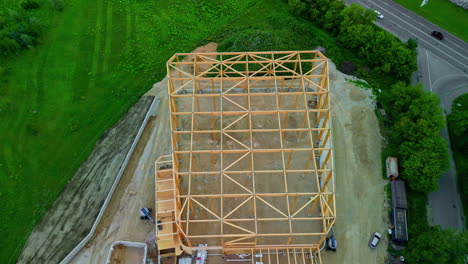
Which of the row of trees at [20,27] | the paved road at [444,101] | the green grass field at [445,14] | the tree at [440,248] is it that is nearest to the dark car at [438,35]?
the green grass field at [445,14]

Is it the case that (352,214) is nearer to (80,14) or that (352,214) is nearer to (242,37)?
(242,37)

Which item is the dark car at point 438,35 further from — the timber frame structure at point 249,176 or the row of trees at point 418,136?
the timber frame structure at point 249,176

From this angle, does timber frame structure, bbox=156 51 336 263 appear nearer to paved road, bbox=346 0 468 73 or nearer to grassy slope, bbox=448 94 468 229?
grassy slope, bbox=448 94 468 229

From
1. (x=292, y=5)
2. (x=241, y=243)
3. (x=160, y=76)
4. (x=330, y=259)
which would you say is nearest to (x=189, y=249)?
(x=241, y=243)

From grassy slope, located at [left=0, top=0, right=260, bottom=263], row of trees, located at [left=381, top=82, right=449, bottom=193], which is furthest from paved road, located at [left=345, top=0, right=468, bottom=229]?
grassy slope, located at [left=0, top=0, right=260, bottom=263]

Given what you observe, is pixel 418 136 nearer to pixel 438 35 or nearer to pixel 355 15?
pixel 355 15

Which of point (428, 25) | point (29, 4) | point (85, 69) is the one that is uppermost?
point (428, 25)

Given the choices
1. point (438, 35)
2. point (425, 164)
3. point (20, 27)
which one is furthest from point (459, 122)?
point (20, 27)
